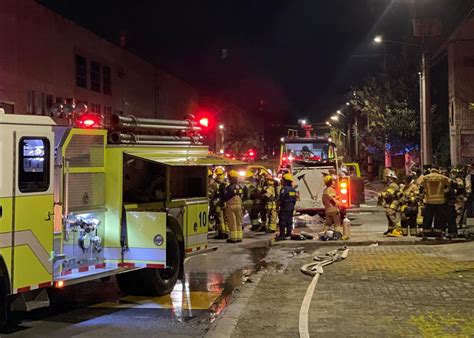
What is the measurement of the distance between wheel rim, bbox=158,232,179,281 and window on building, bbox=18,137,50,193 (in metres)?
2.52

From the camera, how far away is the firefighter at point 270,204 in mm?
15594

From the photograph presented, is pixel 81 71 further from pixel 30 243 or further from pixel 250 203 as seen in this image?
pixel 30 243

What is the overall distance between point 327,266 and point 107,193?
3.94 m

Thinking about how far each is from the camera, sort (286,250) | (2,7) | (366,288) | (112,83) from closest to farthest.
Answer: (366,288) < (286,250) < (2,7) < (112,83)

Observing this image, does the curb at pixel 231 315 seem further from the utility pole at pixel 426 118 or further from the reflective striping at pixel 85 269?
the utility pole at pixel 426 118

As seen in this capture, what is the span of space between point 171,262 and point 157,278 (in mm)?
432

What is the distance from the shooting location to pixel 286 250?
41.7 ft

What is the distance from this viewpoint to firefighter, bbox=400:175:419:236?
1354 centimetres

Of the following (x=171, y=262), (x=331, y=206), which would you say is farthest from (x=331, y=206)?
(x=171, y=262)

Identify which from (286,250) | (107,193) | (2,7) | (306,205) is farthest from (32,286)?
(2,7)

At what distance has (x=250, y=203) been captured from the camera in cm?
1653

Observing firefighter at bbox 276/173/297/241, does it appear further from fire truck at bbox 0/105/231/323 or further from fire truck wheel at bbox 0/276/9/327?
fire truck wheel at bbox 0/276/9/327

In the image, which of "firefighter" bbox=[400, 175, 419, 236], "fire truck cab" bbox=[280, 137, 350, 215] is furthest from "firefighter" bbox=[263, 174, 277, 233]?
"firefighter" bbox=[400, 175, 419, 236]

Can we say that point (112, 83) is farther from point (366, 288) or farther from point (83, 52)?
point (366, 288)
